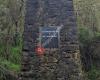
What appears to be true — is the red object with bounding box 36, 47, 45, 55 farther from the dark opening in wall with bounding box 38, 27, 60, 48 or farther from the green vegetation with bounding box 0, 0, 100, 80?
the green vegetation with bounding box 0, 0, 100, 80

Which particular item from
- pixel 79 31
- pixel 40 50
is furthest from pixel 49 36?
pixel 79 31

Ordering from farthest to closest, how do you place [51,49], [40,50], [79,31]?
[79,31] < [51,49] < [40,50]

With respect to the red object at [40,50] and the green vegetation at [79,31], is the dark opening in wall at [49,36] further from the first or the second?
the green vegetation at [79,31]

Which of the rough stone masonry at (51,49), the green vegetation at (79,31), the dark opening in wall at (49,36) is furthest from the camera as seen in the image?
the green vegetation at (79,31)

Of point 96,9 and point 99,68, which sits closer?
point 99,68

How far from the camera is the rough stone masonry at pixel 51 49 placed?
6.83 m

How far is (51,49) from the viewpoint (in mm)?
6980

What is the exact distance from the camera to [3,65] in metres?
8.95

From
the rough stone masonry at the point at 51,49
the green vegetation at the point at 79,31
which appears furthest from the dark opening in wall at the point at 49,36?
the green vegetation at the point at 79,31

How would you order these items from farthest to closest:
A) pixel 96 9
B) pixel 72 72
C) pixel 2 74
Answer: pixel 96 9
pixel 2 74
pixel 72 72

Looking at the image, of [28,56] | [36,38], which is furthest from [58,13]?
[28,56]

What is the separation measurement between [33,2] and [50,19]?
585 millimetres

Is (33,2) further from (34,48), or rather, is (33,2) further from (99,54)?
(99,54)

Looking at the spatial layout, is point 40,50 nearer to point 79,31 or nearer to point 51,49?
point 51,49
